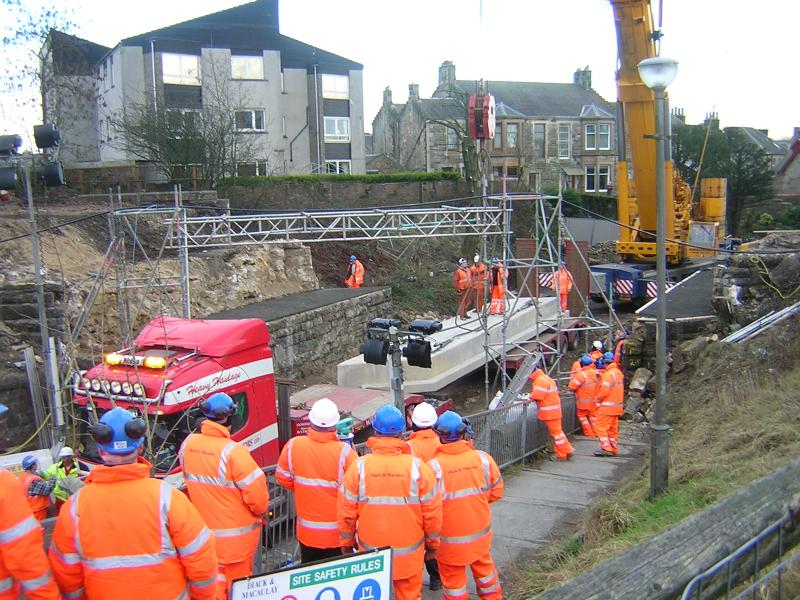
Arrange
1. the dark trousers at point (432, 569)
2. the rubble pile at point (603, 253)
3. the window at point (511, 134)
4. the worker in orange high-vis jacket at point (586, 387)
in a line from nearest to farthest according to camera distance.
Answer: the dark trousers at point (432, 569) → the worker in orange high-vis jacket at point (586, 387) → the rubble pile at point (603, 253) → the window at point (511, 134)

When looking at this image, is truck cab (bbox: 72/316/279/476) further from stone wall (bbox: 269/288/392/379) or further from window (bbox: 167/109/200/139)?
window (bbox: 167/109/200/139)

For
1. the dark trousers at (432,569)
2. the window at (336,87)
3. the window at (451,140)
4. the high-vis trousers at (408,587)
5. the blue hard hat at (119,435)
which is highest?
the window at (336,87)

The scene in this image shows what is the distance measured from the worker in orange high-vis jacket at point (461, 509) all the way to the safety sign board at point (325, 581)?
1413mm

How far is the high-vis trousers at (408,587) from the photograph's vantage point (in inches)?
203

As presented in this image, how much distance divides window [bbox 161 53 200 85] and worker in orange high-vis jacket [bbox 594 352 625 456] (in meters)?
26.2

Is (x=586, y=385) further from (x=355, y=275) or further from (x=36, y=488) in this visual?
(x=355, y=275)

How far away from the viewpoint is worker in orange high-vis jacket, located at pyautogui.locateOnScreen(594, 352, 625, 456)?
1162 cm

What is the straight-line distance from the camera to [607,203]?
41.4 meters

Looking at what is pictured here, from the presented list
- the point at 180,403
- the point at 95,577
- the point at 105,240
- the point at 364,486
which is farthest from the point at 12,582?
the point at 105,240

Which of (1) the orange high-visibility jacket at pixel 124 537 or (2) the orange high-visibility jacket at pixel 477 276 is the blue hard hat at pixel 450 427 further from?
(2) the orange high-visibility jacket at pixel 477 276

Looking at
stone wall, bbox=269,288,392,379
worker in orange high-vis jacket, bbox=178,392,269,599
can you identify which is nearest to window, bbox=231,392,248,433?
worker in orange high-vis jacket, bbox=178,392,269,599

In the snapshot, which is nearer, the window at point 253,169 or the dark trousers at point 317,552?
the dark trousers at point 317,552

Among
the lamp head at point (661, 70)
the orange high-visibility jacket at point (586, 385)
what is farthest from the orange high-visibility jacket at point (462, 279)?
the lamp head at point (661, 70)

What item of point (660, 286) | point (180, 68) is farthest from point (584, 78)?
point (660, 286)
